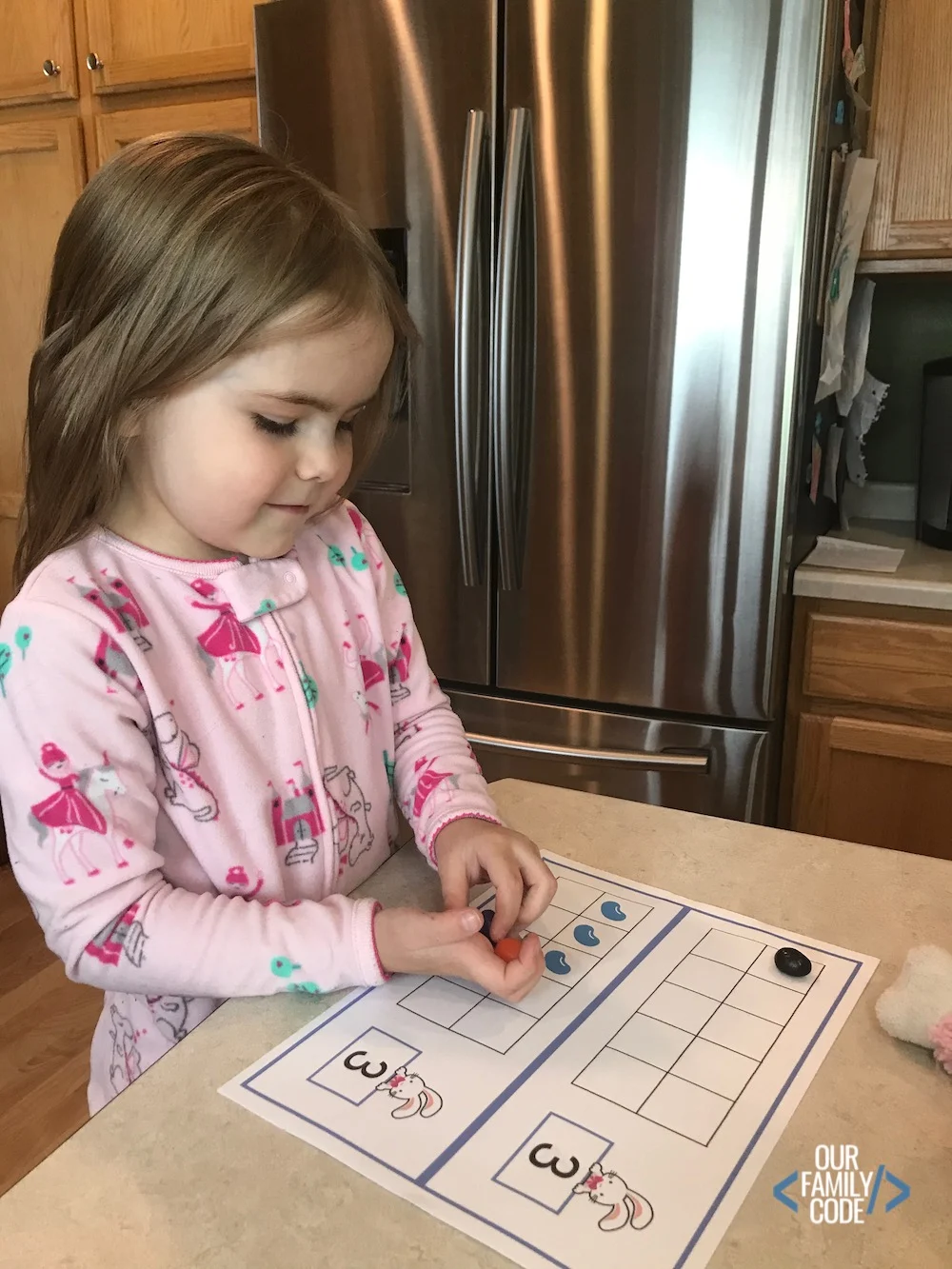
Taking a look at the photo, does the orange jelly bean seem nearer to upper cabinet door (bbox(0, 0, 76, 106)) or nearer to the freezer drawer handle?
the freezer drawer handle

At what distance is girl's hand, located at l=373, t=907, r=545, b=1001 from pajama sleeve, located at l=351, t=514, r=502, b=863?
212mm

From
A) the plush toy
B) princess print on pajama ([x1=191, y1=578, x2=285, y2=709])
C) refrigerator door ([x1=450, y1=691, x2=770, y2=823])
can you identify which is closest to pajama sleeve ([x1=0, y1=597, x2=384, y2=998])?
princess print on pajama ([x1=191, y1=578, x2=285, y2=709])

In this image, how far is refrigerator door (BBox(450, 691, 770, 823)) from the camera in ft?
5.57

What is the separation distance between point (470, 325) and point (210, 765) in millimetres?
1066

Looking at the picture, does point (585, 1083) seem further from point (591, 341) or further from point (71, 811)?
point (591, 341)

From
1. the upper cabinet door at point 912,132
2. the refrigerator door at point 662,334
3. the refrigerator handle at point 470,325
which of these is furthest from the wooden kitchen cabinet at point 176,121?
the upper cabinet door at point 912,132

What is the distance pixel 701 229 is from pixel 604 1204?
4.47ft

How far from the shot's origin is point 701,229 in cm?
150

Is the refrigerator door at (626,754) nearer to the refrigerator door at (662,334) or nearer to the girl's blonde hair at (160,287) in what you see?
the refrigerator door at (662,334)

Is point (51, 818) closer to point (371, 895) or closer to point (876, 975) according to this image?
point (371, 895)

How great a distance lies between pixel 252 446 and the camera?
0.74 m

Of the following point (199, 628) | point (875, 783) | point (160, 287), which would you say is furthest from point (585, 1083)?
point (875, 783)

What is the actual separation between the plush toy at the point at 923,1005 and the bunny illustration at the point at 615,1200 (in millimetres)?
205

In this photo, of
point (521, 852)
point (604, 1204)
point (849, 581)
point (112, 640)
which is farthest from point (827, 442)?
point (604, 1204)
